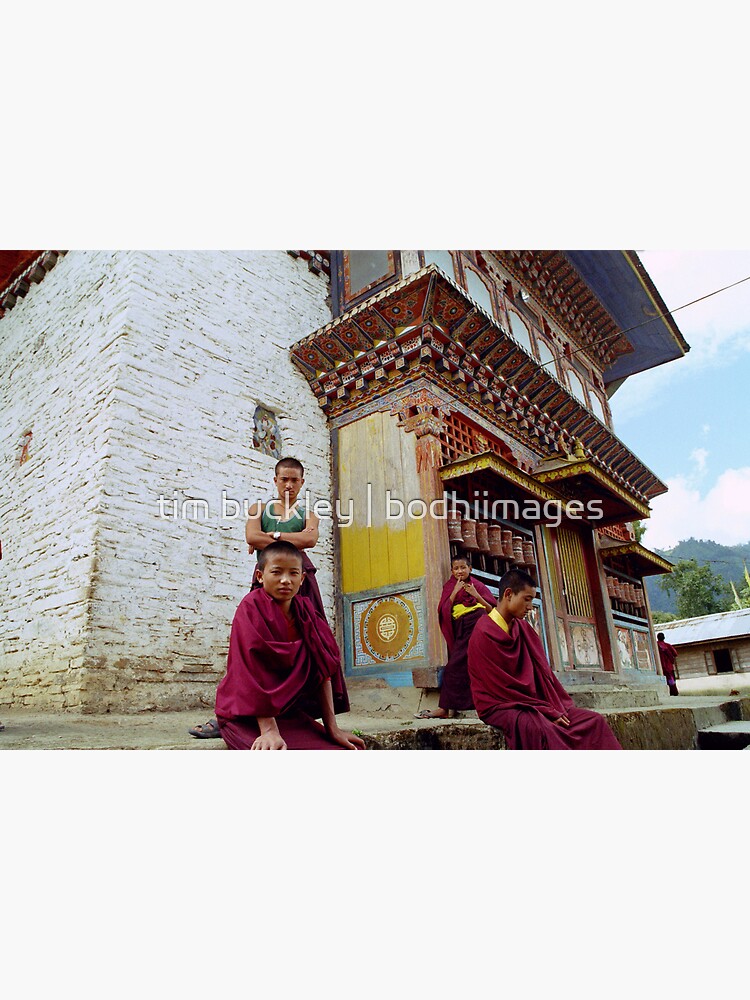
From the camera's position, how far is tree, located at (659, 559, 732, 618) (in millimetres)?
16266

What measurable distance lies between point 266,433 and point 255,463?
0.42m

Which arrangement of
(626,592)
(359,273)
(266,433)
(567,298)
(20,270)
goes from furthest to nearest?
(567,298), (626,592), (20,270), (359,273), (266,433)

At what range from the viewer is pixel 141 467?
511 cm

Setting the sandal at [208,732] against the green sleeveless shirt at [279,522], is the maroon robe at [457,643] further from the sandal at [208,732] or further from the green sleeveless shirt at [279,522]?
the sandal at [208,732]

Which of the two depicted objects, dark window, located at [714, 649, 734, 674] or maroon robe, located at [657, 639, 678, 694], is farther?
dark window, located at [714, 649, 734, 674]

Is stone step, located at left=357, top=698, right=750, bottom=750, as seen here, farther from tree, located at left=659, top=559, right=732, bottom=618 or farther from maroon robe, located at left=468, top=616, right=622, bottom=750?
tree, located at left=659, top=559, right=732, bottom=618

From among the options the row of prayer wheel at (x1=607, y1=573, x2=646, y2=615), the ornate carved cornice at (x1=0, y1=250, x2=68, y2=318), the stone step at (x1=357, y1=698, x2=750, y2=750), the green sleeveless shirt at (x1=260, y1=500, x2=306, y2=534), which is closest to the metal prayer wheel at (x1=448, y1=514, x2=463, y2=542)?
the stone step at (x1=357, y1=698, x2=750, y2=750)

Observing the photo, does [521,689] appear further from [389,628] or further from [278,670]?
[389,628]

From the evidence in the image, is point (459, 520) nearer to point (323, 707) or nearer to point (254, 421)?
point (254, 421)

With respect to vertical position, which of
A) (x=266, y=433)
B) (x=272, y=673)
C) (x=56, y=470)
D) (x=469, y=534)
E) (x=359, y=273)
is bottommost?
(x=272, y=673)

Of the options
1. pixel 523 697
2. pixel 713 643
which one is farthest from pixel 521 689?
pixel 713 643

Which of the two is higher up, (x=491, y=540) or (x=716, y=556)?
(x=716, y=556)

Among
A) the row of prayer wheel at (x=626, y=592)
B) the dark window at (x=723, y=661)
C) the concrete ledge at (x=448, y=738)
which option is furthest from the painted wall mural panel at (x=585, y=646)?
the dark window at (x=723, y=661)

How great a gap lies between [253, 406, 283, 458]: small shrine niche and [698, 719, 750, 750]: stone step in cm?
451
